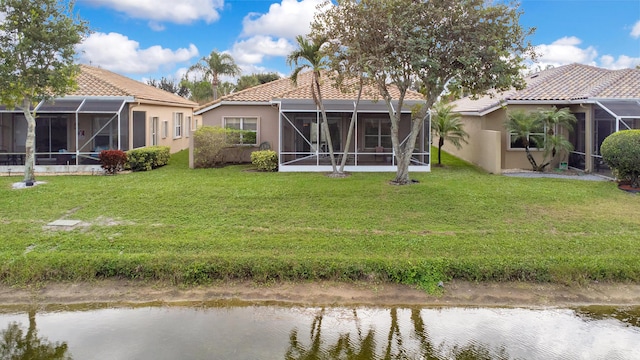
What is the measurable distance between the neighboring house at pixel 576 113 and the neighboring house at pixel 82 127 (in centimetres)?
1418

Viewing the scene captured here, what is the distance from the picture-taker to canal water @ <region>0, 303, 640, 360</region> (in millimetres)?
5777

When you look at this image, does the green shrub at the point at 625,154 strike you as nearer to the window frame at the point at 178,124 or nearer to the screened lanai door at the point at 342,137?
the screened lanai door at the point at 342,137

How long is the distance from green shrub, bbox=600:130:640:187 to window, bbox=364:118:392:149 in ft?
29.5

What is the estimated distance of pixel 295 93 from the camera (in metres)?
20.2

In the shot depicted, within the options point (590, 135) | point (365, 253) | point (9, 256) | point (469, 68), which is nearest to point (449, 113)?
point (590, 135)

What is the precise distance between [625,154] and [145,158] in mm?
16747

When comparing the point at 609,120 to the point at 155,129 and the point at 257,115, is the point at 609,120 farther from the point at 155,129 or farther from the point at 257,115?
the point at 155,129

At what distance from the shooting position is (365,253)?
29.2 ft

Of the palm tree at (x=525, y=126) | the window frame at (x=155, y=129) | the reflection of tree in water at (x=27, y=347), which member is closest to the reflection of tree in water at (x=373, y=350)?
the reflection of tree in water at (x=27, y=347)

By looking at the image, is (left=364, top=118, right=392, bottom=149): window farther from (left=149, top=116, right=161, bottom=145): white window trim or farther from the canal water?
the canal water

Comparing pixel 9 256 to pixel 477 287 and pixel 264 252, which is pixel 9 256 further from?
pixel 477 287

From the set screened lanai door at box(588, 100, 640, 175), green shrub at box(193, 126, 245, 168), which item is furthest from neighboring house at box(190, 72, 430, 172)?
screened lanai door at box(588, 100, 640, 175)

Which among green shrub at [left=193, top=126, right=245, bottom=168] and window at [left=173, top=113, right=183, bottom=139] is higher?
window at [left=173, top=113, right=183, bottom=139]

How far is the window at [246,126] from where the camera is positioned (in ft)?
72.2
